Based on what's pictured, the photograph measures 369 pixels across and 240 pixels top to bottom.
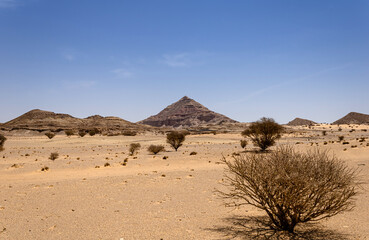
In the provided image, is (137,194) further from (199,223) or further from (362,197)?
(362,197)

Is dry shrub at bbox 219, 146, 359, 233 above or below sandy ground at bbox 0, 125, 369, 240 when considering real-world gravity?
above

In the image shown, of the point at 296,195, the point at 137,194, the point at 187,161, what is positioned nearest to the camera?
the point at 296,195

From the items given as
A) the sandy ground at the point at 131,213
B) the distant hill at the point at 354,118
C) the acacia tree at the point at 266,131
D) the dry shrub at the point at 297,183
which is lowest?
the sandy ground at the point at 131,213

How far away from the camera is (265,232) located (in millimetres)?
6473

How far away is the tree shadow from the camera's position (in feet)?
20.2

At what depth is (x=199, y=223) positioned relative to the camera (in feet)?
24.9

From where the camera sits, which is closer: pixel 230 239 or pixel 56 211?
pixel 230 239

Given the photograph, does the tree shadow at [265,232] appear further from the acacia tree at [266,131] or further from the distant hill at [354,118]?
the distant hill at [354,118]

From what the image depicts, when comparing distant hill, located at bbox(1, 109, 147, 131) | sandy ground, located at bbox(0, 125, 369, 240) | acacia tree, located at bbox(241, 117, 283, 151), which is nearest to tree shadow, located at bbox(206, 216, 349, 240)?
sandy ground, located at bbox(0, 125, 369, 240)

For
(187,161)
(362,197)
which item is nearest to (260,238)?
(362,197)

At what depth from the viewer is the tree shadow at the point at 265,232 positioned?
616cm

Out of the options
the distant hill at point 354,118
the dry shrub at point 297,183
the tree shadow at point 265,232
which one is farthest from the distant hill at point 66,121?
the dry shrub at point 297,183

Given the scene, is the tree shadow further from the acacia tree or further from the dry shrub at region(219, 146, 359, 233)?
the acacia tree

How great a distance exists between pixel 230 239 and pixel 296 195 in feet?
6.03
